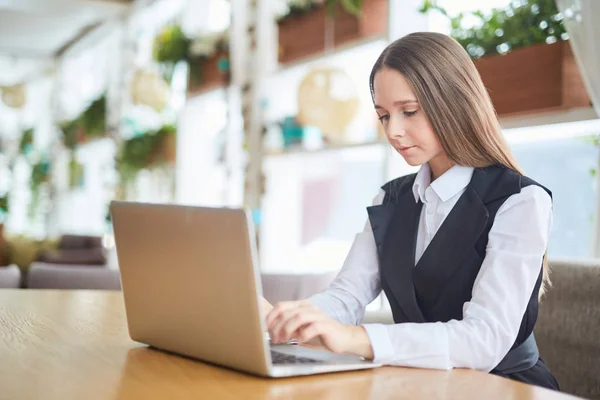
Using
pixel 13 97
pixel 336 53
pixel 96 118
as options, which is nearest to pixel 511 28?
A: pixel 336 53

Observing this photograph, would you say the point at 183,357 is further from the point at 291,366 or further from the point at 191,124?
the point at 191,124

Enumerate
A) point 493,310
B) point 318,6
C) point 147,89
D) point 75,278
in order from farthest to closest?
point 147,89 < point 318,6 < point 75,278 < point 493,310

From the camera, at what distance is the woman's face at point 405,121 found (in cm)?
165

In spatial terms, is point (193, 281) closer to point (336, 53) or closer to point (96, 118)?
→ point (336, 53)

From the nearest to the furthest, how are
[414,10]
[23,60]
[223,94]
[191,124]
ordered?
[414,10] → [223,94] → [191,124] → [23,60]

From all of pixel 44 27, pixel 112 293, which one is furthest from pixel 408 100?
pixel 44 27

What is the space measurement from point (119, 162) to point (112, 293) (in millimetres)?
6598

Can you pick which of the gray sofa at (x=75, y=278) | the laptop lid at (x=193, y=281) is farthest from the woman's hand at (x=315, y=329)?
the gray sofa at (x=75, y=278)

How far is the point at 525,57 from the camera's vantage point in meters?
3.46

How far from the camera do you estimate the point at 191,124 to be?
762cm

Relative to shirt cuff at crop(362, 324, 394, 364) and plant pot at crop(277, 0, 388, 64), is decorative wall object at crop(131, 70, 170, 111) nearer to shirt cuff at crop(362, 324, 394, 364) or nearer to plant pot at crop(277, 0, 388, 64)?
plant pot at crop(277, 0, 388, 64)

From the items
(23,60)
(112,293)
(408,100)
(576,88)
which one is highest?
(23,60)

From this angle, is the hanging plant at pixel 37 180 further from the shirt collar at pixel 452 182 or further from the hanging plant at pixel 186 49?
the shirt collar at pixel 452 182

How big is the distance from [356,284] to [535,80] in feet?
6.48
